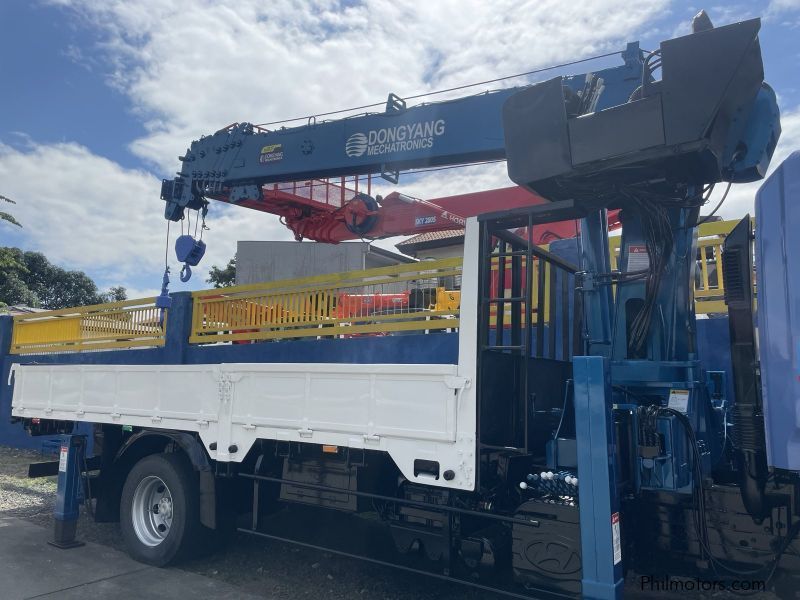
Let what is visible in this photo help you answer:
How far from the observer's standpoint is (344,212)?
31.0ft

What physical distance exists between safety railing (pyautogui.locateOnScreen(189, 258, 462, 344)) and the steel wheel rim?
3.29 m

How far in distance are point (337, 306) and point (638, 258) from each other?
5002 millimetres

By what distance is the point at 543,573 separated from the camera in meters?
3.55

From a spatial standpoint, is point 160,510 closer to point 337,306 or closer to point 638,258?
point 337,306

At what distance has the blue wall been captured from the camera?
18.4ft

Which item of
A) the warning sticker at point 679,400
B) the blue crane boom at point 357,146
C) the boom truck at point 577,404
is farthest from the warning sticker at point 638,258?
the blue crane boom at point 357,146

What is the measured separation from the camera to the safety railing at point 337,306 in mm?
7867

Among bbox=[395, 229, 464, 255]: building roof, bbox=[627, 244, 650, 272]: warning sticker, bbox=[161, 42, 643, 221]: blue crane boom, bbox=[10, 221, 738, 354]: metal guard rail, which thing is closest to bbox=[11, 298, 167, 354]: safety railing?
bbox=[10, 221, 738, 354]: metal guard rail

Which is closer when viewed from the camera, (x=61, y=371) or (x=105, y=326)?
(x=61, y=371)

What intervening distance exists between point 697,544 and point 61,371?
5.79 meters

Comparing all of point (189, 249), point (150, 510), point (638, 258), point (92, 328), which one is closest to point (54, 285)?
point (92, 328)

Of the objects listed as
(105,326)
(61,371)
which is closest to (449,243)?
(105,326)

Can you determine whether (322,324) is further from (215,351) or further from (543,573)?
(543,573)

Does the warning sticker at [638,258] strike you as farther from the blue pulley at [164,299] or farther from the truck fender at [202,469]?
the blue pulley at [164,299]
